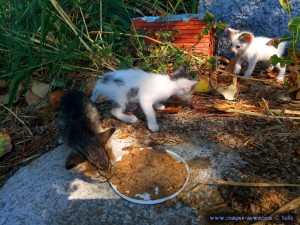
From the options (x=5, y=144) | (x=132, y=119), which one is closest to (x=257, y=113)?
(x=132, y=119)

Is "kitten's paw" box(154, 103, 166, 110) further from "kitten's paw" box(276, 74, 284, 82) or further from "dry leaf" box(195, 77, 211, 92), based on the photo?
"kitten's paw" box(276, 74, 284, 82)

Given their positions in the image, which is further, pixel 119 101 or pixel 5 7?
pixel 5 7

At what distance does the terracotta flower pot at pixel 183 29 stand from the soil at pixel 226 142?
0.68 metres

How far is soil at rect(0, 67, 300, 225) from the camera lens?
1.86m

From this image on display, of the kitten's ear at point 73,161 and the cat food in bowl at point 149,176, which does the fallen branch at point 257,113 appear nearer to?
the cat food in bowl at point 149,176

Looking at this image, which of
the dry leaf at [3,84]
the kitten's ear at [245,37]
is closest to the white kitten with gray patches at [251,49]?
the kitten's ear at [245,37]

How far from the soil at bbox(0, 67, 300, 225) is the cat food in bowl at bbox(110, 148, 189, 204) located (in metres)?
0.08

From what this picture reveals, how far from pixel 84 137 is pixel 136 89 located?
92 centimetres

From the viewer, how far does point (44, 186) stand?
2229 mm

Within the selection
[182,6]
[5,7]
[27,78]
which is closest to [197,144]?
[27,78]

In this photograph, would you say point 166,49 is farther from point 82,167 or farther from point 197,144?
point 82,167

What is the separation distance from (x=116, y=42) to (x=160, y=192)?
9.48 ft

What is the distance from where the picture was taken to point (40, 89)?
349 cm

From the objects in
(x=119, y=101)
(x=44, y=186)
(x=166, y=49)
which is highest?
(x=166, y=49)
